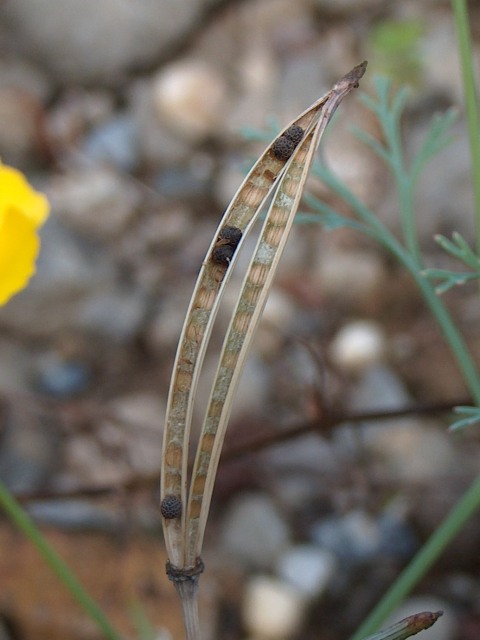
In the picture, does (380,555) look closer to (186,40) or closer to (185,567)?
(185,567)

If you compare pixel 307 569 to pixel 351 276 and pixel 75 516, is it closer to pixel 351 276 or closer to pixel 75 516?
pixel 75 516

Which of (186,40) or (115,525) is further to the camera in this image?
(186,40)

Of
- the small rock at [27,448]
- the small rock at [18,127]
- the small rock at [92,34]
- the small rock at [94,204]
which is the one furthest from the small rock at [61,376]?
the small rock at [92,34]

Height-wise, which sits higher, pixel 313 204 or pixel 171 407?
pixel 313 204

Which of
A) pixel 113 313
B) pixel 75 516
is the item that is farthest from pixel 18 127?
pixel 75 516

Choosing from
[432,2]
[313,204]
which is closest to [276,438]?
[313,204]

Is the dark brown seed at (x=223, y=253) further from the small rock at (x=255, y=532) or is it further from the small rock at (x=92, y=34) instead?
the small rock at (x=92, y=34)
